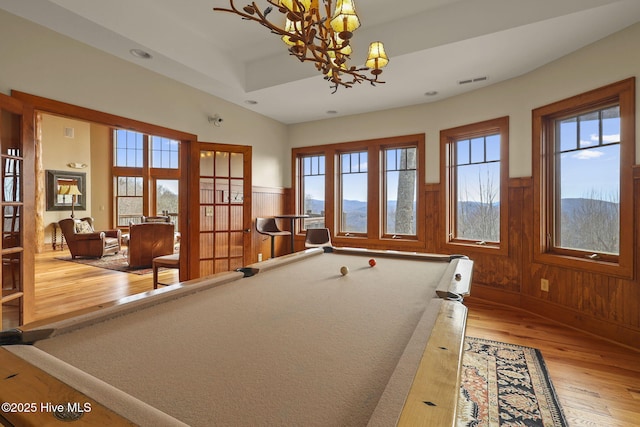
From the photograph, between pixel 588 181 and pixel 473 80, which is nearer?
pixel 588 181

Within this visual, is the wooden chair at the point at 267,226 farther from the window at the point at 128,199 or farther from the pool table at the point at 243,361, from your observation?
the window at the point at 128,199

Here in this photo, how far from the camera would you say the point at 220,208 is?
4.26 meters

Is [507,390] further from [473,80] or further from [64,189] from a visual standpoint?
[64,189]

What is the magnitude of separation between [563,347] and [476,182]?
6.96 ft

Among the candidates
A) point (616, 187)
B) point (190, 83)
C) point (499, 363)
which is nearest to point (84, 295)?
point (190, 83)

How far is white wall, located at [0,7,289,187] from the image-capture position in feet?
7.81

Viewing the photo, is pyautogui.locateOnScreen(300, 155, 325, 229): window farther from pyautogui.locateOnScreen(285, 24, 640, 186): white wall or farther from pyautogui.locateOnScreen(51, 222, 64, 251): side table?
pyautogui.locateOnScreen(51, 222, 64, 251): side table

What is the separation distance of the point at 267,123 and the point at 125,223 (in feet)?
23.5

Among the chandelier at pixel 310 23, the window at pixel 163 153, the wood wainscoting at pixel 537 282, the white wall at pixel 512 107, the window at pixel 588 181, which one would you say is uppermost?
the window at pixel 163 153

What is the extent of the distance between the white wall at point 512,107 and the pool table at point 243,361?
2.72 metres

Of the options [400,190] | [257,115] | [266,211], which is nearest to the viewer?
[400,190]

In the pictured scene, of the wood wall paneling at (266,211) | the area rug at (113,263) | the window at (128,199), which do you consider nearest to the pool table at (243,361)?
the wood wall paneling at (266,211)

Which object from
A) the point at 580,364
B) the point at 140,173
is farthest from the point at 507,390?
the point at 140,173

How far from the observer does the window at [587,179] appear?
2.56 m
